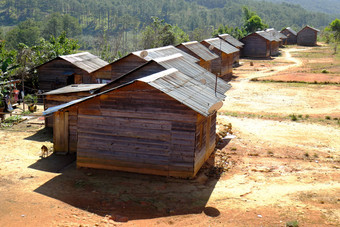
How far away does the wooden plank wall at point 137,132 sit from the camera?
13.2 meters

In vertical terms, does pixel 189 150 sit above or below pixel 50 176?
above

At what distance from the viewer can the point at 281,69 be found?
46.6 m

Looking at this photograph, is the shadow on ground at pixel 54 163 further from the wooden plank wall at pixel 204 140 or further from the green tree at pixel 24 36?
the green tree at pixel 24 36

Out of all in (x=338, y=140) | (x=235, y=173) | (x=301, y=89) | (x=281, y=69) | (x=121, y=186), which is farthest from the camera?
(x=281, y=69)

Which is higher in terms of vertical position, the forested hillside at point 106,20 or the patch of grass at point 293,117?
the forested hillside at point 106,20

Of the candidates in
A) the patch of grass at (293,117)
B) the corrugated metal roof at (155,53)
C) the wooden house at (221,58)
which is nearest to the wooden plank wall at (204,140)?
the corrugated metal roof at (155,53)

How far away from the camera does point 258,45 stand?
187ft

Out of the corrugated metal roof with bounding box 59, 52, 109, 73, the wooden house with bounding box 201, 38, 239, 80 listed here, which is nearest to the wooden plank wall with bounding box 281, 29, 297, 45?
the wooden house with bounding box 201, 38, 239, 80

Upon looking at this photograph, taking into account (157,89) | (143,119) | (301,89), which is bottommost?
(301,89)

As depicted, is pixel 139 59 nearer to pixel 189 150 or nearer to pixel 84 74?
pixel 84 74

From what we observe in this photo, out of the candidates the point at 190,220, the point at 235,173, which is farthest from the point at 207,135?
the point at 190,220

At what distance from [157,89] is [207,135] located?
10.7 feet

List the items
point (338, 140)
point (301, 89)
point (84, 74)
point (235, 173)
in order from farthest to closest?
point (301, 89), point (84, 74), point (338, 140), point (235, 173)

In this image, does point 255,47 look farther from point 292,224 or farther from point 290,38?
point 292,224
